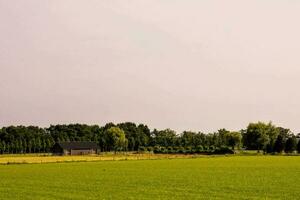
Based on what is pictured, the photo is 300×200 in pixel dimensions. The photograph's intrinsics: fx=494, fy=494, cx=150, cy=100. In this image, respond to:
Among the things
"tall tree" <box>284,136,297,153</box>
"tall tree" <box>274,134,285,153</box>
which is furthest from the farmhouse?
"tall tree" <box>284,136,297,153</box>

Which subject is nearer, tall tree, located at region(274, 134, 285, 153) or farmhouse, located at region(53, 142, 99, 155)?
tall tree, located at region(274, 134, 285, 153)

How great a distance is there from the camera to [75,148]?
7559 inches

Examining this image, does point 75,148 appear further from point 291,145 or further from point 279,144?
point 291,145

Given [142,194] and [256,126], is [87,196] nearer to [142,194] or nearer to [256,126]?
[142,194]

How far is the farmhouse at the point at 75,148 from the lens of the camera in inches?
7480

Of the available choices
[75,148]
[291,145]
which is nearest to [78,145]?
[75,148]

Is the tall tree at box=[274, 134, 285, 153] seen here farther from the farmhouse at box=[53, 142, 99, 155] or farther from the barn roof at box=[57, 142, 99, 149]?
the barn roof at box=[57, 142, 99, 149]

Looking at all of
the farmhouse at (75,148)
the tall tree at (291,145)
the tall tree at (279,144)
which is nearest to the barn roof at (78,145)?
the farmhouse at (75,148)

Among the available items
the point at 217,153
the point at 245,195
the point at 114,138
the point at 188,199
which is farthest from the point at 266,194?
the point at 114,138

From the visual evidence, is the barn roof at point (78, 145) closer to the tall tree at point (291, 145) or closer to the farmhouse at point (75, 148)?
the farmhouse at point (75, 148)

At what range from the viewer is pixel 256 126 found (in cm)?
19612

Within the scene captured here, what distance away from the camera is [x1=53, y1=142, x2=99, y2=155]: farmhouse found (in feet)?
623

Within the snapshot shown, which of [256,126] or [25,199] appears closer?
[25,199]

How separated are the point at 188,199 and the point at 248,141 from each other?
17086 centimetres
